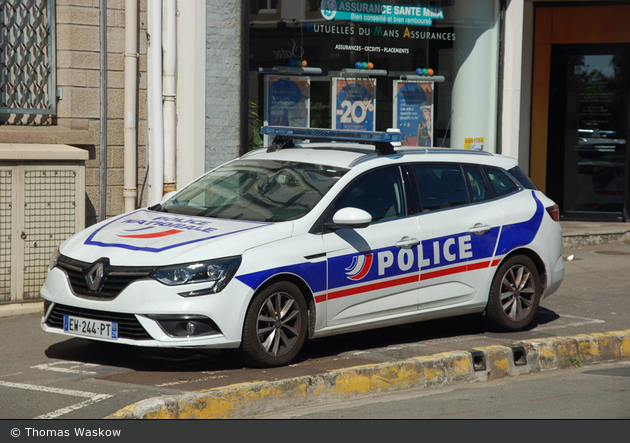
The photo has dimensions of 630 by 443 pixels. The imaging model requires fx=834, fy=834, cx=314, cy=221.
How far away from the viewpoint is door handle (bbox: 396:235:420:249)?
21.7ft

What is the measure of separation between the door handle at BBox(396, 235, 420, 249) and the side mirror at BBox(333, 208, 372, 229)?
495 millimetres

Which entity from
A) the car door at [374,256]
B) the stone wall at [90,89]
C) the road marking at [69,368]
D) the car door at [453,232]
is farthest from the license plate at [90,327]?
the stone wall at [90,89]

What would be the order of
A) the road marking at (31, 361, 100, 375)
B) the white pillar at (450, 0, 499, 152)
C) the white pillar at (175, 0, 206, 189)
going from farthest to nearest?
the white pillar at (450, 0, 499, 152)
the white pillar at (175, 0, 206, 189)
the road marking at (31, 361, 100, 375)

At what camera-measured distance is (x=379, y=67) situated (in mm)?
11984

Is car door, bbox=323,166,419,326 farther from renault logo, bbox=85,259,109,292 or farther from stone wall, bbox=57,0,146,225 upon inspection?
stone wall, bbox=57,0,146,225

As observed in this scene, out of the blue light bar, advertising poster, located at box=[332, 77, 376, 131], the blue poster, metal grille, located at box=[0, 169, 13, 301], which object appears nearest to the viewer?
the blue light bar

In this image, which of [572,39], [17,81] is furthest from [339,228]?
[572,39]

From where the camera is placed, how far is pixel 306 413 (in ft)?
17.3

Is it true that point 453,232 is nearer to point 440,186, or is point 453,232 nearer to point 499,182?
point 440,186

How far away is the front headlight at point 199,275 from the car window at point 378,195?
121 cm

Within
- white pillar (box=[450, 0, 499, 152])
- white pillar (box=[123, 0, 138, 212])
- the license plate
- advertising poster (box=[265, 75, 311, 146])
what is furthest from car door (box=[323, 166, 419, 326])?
white pillar (box=[450, 0, 499, 152])

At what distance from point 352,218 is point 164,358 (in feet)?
5.82

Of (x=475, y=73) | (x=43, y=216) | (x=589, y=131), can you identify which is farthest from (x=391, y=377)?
(x=589, y=131)
